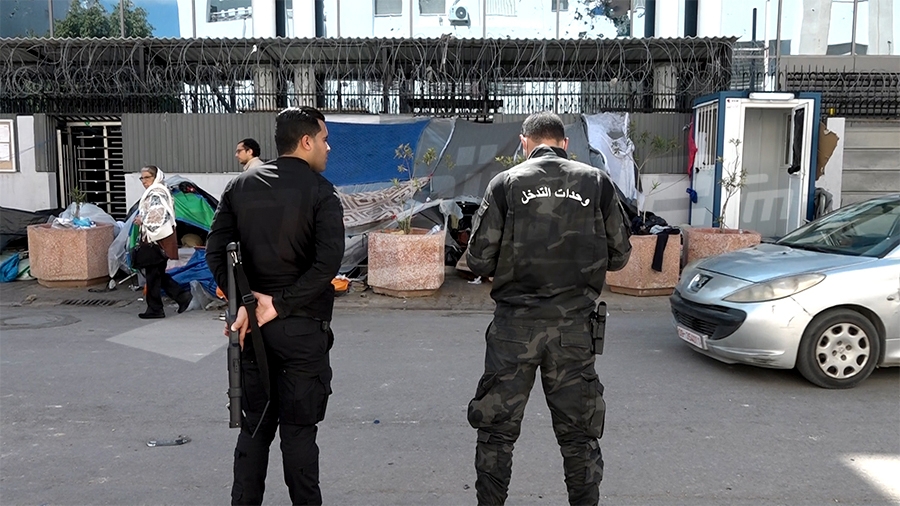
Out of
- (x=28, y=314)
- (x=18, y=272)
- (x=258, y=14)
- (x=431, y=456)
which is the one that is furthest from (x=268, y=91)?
(x=431, y=456)

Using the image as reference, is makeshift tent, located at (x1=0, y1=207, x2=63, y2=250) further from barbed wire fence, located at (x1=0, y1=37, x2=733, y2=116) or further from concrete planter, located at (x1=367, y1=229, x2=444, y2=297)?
concrete planter, located at (x1=367, y1=229, x2=444, y2=297)

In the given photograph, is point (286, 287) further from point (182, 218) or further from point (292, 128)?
point (182, 218)

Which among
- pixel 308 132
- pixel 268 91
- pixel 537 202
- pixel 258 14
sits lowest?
pixel 537 202

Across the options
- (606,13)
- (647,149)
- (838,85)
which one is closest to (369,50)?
(647,149)

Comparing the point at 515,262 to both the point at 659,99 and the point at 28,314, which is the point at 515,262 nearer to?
the point at 28,314

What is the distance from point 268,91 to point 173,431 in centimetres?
1085

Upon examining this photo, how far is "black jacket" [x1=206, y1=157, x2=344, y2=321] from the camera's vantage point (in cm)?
313

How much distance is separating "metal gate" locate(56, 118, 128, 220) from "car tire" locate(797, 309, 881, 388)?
39.8 ft

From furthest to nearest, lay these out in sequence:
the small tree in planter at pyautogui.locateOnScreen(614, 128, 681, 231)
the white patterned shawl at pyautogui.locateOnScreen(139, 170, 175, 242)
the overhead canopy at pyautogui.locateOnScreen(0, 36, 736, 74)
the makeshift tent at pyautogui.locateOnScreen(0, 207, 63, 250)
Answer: the overhead canopy at pyautogui.locateOnScreen(0, 36, 736, 74) → the small tree in planter at pyautogui.locateOnScreen(614, 128, 681, 231) → the makeshift tent at pyautogui.locateOnScreen(0, 207, 63, 250) → the white patterned shawl at pyautogui.locateOnScreen(139, 170, 175, 242)

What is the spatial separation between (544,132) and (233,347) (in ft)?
5.73

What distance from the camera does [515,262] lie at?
3.23 meters

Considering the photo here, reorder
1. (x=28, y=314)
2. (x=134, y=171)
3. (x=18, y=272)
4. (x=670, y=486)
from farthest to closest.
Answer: (x=134, y=171) → (x=18, y=272) → (x=28, y=314) → (x=670, y=486)

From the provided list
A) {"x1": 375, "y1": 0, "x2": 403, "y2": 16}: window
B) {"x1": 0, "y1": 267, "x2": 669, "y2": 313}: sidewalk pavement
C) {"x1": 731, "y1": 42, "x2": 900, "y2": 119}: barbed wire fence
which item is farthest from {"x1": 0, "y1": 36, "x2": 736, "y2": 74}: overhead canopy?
{"x1": 0, "y1": 267, "x2": 669, "y2": 313}: sidewalk pavement

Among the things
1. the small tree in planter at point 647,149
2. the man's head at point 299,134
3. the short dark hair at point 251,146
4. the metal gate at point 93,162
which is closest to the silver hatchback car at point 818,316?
the man's head at point 299,134
